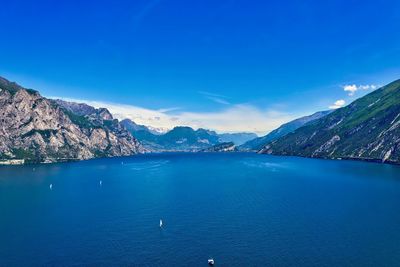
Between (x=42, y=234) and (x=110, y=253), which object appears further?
(x=42, y=234)

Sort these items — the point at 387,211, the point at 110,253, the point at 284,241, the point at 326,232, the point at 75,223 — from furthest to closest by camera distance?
the point at 387,211
the point at 75,223
the point at 326,232
the point at 284,241
the point at 110,253

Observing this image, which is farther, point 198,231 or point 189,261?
point 198,231

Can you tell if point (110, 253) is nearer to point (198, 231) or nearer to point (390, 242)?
point (198, 231)

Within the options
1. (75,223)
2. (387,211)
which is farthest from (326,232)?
(75,223)

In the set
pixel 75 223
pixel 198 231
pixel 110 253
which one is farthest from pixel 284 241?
pixel 75 223

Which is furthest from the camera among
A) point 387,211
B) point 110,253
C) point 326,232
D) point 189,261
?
point 387,211

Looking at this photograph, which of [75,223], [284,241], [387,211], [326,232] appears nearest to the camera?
[284,241]

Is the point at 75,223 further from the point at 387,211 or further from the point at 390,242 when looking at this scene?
the point at 387,211

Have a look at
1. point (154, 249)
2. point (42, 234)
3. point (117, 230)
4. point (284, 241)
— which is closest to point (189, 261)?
point (154, 249)

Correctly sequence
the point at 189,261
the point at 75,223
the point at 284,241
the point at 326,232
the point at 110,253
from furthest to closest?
the point at 75,223 → the point at 326,232 → the point at 284,241 → the point at 110,253 → the point at 189,261
